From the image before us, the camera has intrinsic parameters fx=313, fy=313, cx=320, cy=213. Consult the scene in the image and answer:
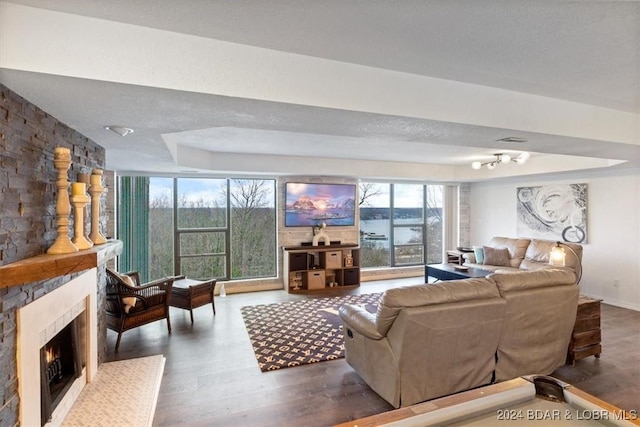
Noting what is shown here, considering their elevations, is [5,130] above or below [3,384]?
above

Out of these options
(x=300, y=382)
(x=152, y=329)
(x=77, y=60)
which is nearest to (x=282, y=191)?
(x=152, y=329)

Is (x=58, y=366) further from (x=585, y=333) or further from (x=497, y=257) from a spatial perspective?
(x=497, y=257)

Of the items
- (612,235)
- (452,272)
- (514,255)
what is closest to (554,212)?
(612,235)

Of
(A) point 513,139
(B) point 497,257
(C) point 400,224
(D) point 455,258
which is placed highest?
(A) point 513,139

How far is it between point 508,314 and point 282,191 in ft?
14.9

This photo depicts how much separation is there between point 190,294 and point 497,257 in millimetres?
5455

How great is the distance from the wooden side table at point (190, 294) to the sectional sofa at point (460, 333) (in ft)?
8.02

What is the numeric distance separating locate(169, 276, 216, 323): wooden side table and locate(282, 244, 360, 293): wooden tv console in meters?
1.79

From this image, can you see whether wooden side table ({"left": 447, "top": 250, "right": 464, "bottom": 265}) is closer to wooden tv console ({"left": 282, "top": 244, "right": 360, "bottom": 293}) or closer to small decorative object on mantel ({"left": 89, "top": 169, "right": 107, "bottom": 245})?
wooden tv console ({"left": 282, "top": 244, "right": 360, "bottom": 293})

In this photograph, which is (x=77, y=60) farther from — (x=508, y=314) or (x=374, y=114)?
(x=508, y=314)

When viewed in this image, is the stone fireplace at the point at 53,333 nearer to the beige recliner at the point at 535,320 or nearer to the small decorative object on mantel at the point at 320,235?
the beige recliner at the point at 535,320

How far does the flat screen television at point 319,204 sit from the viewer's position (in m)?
6.34

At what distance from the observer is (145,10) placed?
135cm

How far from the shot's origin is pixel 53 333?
6.96 feet
